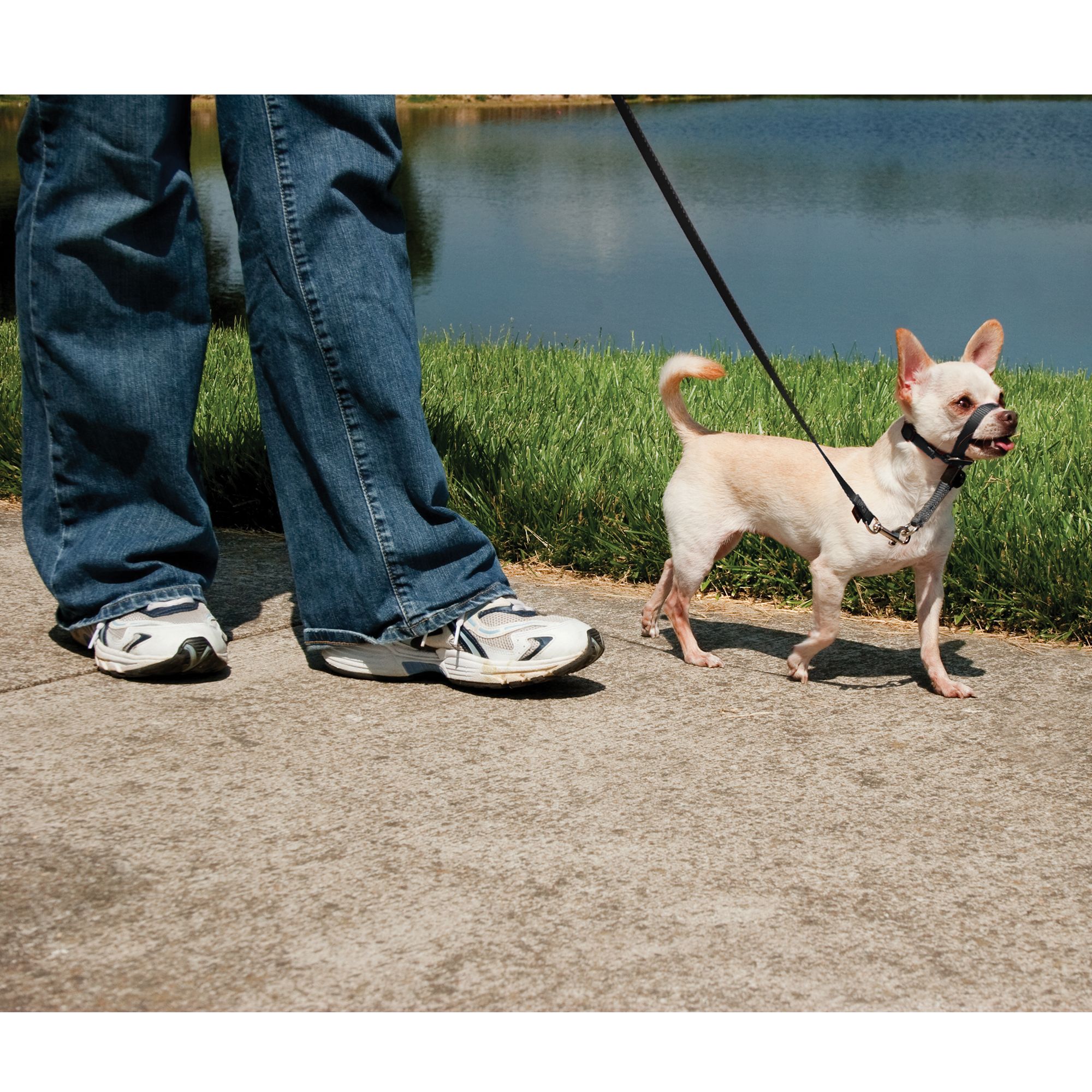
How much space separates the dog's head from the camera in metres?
2.22

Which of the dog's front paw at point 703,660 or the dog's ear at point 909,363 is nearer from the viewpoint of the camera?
the dog's ear at point 909,363

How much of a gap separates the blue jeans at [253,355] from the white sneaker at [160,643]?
0.04m

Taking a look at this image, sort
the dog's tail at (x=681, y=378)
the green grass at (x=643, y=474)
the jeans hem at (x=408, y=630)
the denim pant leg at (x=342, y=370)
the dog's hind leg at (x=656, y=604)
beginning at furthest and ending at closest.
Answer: the green grass at (x=643, y=474) < the dog's hind leg at (x=656, y=604) < the dog's tail at (x=681, y=378) < the jeans hem at (x=408, y=630) < the denim pant leg at (x=342, y=370)

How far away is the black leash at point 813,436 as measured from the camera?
2.22m

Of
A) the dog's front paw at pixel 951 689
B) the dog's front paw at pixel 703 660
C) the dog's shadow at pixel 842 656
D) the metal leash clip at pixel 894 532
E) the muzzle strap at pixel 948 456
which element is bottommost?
the dog's shadow at pixel 842 656

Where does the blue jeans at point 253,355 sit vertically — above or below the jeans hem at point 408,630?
above

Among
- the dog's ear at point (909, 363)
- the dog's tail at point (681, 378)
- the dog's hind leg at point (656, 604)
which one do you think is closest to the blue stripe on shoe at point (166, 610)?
the dog's hind leg at point (656, 604)

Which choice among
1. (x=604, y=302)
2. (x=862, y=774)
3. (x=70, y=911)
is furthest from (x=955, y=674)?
(x=604, y=302)

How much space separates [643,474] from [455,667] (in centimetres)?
131

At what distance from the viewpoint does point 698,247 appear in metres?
2.27

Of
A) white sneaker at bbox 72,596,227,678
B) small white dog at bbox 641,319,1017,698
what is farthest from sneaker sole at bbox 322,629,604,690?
small white dog at bbox 641,319,1017,698

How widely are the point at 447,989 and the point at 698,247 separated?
4.83 ft

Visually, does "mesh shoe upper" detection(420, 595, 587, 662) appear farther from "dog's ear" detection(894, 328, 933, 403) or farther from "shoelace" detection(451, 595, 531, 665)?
"dog's ear" detection(894, 328, 933, 403)

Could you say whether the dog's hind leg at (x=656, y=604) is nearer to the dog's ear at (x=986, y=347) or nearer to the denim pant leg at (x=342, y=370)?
the denim pant leg at (x=342, y=370)
